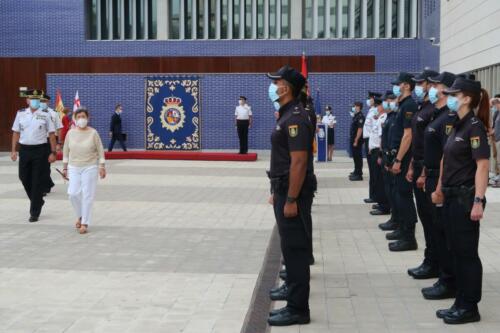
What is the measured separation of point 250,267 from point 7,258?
2792mm

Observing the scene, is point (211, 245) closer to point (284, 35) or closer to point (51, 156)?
point (51, 156)

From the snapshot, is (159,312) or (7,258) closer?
(159,312)

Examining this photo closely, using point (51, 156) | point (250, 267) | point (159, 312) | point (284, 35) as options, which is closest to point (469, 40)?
point (284, 35)

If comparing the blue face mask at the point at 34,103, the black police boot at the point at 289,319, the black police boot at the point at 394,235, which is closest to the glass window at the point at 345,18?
the blue face mask at the point at 34,103

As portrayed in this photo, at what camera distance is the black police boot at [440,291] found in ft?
A: 22.5

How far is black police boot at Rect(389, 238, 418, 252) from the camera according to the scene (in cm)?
921

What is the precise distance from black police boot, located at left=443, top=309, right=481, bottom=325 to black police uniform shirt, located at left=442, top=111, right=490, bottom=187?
100 centimetres

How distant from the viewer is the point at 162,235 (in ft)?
34.3

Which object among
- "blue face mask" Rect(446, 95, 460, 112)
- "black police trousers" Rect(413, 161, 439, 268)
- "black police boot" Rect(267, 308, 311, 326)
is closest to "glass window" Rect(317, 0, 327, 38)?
"black police trousers" Rect(413, 161, 439, 268)

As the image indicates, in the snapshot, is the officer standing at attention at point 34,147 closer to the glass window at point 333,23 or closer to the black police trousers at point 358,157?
the black police trousers at point 358,157

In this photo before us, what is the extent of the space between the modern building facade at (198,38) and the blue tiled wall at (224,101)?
0.85 metres

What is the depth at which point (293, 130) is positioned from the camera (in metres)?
5.92

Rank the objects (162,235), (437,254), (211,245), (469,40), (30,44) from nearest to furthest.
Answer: (437,254) → (211,245) → (162,235) → (469,40) → (30,44)

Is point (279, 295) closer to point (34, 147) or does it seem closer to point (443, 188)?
point (443, 188)
